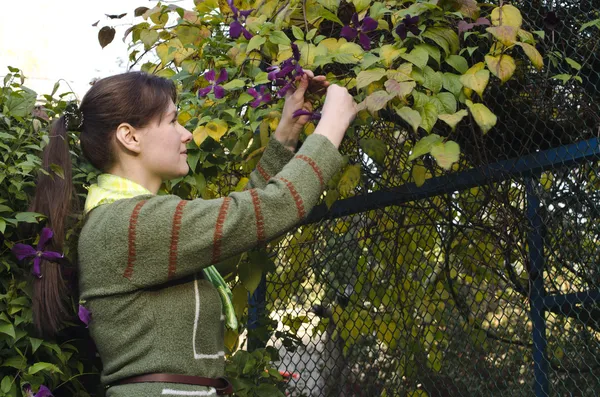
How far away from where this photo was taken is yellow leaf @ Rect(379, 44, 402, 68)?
1.80m

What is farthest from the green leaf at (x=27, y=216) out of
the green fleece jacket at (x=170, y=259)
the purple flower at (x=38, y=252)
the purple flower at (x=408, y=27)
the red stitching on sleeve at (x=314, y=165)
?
the purple flower at (x=408, y=27)

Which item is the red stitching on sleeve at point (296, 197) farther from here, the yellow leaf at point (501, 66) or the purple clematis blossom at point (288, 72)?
the yellow leaf at point (501, 66)

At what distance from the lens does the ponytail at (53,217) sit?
1596mm

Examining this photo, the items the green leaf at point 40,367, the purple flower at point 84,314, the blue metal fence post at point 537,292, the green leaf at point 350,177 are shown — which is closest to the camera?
the purple flower at point 84,314

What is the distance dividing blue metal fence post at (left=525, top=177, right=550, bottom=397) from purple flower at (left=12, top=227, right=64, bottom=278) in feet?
4.58

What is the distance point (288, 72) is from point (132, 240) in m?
0.59

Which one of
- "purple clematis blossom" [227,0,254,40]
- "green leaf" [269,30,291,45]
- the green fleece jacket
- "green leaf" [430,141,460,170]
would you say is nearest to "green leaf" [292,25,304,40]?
"green leaf" [269,30,291,45]

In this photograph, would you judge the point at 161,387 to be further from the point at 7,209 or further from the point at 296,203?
the point at 7,209

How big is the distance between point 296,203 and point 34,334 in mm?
689

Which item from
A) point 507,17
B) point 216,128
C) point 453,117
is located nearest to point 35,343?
point 216,128

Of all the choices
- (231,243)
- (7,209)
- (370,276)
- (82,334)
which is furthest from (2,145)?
(370,276)

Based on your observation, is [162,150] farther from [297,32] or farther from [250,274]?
[250,274]

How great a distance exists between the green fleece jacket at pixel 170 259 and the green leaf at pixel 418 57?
0.44m

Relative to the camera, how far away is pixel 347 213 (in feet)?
9.09
